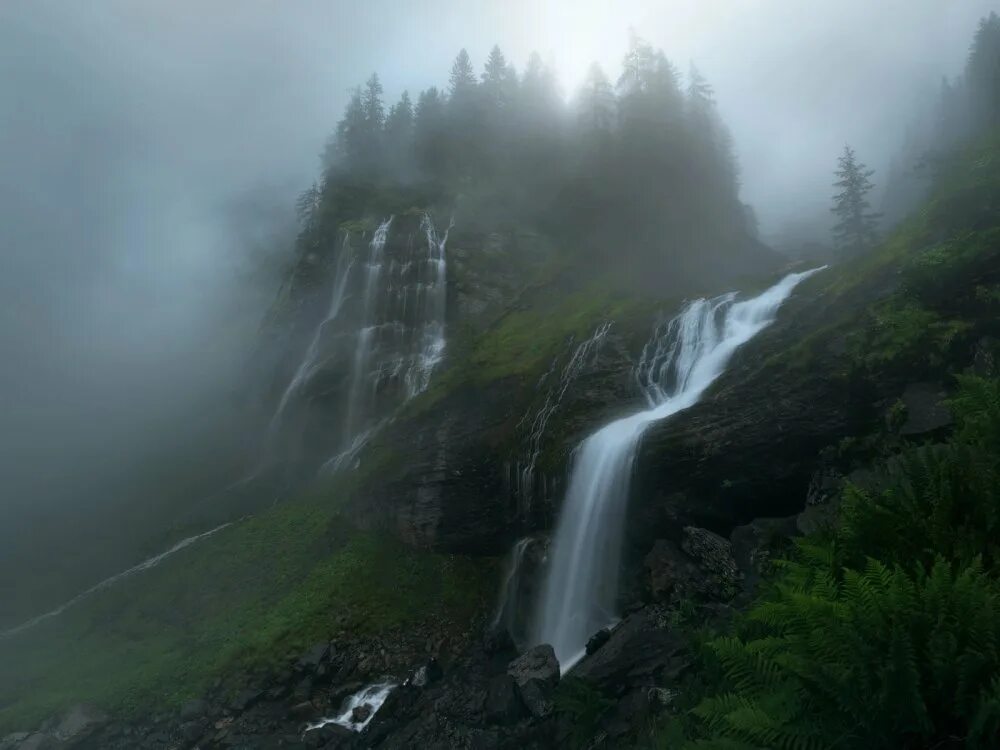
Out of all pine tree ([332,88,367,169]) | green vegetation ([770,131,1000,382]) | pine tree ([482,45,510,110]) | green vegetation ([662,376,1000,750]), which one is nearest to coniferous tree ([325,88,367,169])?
pine tree ([332,88,367,169])

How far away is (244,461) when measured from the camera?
128 feet

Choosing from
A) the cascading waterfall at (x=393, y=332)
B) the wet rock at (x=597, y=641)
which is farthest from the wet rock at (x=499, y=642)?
the cascading waterfall at (x=393, y=332)

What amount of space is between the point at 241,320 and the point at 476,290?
3984 cm

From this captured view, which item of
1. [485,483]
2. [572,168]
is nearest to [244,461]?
[485,483]

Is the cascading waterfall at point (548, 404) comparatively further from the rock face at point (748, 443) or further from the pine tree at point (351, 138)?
the pine tree at point (351, 138)

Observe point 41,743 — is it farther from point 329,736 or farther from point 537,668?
point 537,668

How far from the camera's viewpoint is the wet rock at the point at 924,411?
1347 centimetres

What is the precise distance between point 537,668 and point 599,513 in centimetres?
546

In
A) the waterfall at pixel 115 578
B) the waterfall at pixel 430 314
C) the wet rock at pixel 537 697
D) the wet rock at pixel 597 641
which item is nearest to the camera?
the wet rock at pixel 537 697

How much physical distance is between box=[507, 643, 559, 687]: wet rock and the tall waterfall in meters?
2.11

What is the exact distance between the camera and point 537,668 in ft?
48.3

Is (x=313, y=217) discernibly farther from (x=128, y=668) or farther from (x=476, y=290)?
(x=128, y=668)

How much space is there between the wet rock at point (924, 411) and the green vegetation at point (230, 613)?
1344cm

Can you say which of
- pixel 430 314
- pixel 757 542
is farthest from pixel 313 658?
pixel 430 314
